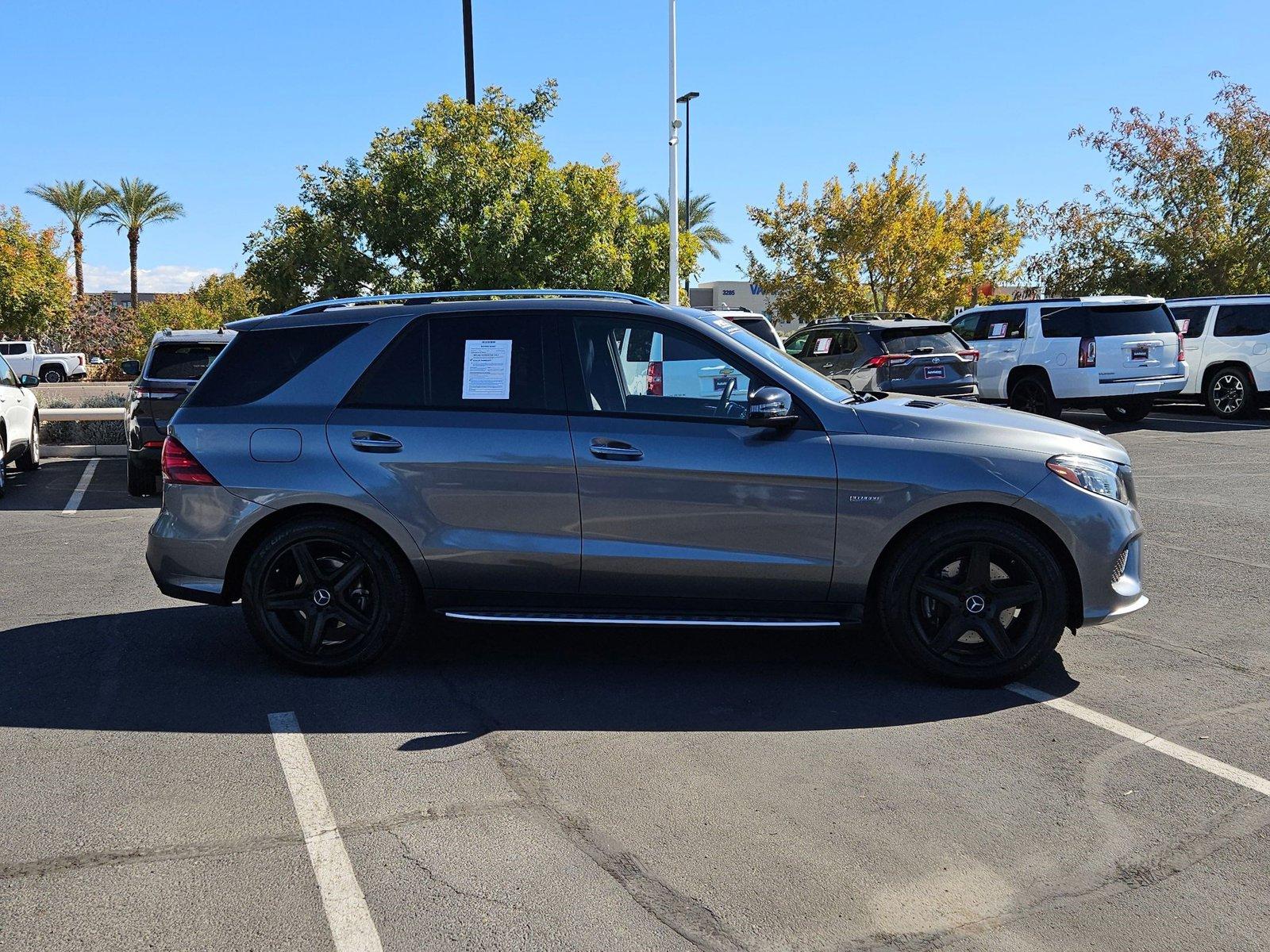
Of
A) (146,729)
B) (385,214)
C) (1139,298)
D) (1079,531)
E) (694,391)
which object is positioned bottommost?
(146,729)

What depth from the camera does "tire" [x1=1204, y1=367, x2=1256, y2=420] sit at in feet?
61.2

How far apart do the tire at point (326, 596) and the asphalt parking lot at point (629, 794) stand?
0.16 metres

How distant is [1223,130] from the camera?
29.1m

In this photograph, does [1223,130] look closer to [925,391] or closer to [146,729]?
[925,391]

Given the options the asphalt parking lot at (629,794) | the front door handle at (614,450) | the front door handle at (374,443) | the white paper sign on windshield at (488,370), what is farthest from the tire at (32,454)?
the front door handle at (614,450)

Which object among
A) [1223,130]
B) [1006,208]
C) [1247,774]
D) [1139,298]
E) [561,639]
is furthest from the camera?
[1006,208]

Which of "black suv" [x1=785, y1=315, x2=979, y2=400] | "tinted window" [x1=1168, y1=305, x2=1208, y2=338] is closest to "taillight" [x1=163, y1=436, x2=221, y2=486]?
"black suv" [x1=785, y1=315, x2=979, y2=400]

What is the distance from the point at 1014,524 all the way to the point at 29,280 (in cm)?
4130

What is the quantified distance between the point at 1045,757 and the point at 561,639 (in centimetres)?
257

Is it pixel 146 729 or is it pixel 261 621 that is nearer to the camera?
pixel 146 729

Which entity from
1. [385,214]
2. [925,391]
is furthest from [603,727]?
[385,214]

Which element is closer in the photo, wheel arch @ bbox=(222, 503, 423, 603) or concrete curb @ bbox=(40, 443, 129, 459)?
wheel arch @ bbox=(222, 503, 423, 603)

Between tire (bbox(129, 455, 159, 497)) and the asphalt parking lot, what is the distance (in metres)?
5.60

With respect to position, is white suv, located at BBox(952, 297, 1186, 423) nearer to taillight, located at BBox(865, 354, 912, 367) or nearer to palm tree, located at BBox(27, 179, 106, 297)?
taillight, located at BBox(865, 354, 912, 367)
